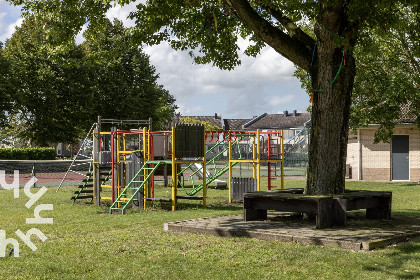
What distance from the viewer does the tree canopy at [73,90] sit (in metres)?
47.1

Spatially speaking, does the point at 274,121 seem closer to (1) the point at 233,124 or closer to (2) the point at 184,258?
(1) the point at 233,124

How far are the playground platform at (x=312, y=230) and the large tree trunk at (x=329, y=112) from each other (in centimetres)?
97

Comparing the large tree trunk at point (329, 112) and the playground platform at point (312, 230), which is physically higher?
the large tree trunk at point (329, 112)

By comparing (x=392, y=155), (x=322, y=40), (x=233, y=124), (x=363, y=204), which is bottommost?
(x=363, y=204)

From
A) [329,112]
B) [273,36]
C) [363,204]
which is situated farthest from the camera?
[273,36]

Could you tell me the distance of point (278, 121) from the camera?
101438 millimetres

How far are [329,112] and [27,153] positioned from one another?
37.5m

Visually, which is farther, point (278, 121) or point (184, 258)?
point (278, 121)

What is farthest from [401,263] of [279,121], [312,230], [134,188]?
[279,121]

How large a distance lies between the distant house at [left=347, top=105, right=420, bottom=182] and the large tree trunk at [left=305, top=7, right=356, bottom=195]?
2350cm

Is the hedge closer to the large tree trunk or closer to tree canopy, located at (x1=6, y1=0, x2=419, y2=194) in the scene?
tree canopy, located at (x1=6, y1=0, x2=419, y2=194)

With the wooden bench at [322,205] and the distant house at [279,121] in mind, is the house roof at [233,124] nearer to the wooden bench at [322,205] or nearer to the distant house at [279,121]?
the distant house at [279,121]

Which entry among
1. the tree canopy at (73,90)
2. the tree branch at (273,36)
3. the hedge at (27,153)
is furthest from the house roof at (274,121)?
the tree branch at (273,36)

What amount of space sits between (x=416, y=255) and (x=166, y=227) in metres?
4.79
